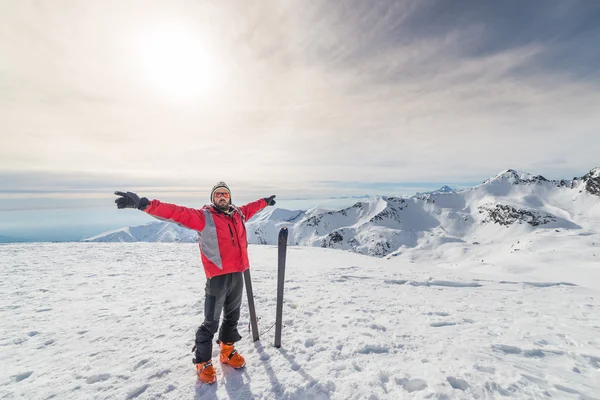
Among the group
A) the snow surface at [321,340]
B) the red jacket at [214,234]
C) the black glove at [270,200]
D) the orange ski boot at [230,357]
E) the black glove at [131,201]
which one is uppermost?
the black glove at [131,201]

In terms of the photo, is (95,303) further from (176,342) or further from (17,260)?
(17,260)

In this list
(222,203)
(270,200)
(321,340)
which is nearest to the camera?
(222,203)

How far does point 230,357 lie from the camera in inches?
204

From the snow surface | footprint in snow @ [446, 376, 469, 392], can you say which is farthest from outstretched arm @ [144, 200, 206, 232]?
footprint in snow @ [446, 376, 469, 392]

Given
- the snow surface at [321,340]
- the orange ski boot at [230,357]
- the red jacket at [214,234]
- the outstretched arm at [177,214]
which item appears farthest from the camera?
the orange ski boot at [230,357]

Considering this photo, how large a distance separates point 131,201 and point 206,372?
10.5ft

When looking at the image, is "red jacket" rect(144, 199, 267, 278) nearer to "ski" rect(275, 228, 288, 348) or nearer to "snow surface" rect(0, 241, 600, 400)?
"ski" rect(275, 228, 288, 348)

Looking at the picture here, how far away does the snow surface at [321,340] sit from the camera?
4.48 metres

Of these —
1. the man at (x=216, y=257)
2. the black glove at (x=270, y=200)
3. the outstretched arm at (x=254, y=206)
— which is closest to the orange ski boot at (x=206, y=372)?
the man at (x=216, y=257)

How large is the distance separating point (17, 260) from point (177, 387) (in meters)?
18.4

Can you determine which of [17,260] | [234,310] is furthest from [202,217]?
[17,260]

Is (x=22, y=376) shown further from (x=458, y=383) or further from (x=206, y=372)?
(x=458, y=383)

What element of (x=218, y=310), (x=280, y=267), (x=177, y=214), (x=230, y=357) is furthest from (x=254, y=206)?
(x=230, y=357)

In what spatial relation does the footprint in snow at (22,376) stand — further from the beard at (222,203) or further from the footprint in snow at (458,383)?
the footprint in snow at (458,383)
